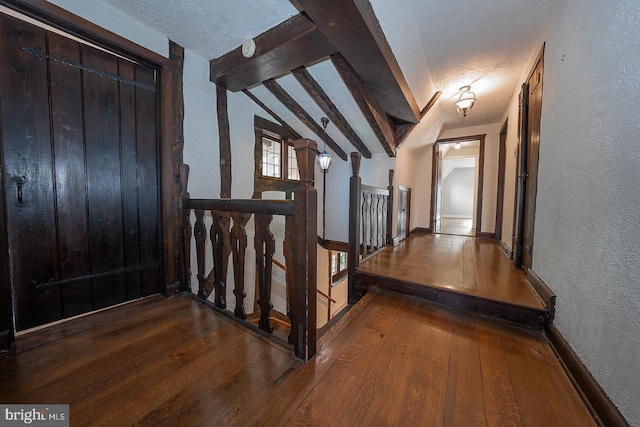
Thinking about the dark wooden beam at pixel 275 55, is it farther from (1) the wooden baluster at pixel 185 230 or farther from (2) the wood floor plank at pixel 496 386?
(2) the wood floor plank at pixel 496 386

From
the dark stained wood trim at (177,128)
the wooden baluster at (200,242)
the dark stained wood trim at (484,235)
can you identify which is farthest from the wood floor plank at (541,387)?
the dark stained wood trim at (484,235)

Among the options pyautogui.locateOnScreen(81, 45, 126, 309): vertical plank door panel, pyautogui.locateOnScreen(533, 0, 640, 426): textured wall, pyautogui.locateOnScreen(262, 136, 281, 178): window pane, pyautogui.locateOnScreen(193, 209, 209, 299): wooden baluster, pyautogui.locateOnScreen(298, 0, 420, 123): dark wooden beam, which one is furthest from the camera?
pyautogui.locateOnScreen(262, 136, 281, 178): window pane

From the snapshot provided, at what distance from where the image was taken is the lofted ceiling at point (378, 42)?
153cm

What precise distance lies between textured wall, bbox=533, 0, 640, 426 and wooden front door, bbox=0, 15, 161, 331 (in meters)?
2.58

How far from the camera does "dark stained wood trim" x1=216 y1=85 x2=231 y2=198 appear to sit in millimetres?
2237

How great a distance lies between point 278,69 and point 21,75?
1568mm

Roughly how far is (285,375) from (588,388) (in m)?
1.26

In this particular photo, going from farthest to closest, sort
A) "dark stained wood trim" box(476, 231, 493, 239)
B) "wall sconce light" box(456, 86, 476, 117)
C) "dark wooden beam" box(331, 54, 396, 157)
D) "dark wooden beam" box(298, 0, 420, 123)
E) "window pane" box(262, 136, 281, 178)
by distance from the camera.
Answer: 1. "dark stained wood trim" box(476, 231, 493, 239)
2. "window pane" box(262, 136, 281, 178)
3. "wall sconce light" box(456, 86, 476, 117)
4. "dark wooden beam" box(331, 54, 396, 157)
5. "dark wooden beam" box(298, 0, 420, 123)

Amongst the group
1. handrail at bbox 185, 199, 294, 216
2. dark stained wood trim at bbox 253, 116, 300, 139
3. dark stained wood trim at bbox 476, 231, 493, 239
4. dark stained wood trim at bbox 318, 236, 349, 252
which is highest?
dark stained wood trim at bbox 253, 116, 300, 139

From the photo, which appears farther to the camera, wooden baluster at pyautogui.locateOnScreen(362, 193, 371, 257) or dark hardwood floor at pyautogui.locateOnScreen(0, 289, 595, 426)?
wooden baluster at pyautogui.locateOnScreen(362, 193, 371, 257)

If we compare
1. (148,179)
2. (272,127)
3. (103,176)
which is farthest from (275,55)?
(103,176)

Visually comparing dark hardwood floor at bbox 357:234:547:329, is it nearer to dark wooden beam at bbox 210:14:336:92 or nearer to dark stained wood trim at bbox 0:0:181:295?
dark stained wood trim at bbox 0:0:181:295

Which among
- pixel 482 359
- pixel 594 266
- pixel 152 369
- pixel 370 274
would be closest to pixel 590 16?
pixel 594 266

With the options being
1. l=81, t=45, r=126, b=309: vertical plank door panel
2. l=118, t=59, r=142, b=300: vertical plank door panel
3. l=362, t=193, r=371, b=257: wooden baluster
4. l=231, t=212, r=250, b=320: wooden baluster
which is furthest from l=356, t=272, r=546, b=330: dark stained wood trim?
l=81, t=45, r=126, b=309: vertical plank door panel
